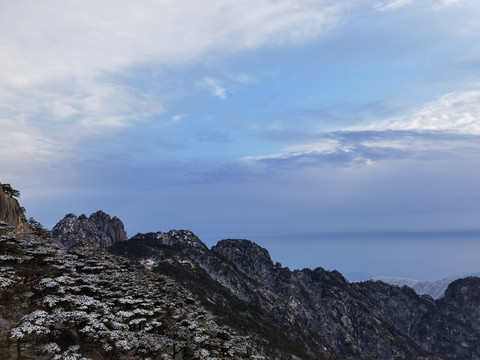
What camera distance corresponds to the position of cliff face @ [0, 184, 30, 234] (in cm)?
8400

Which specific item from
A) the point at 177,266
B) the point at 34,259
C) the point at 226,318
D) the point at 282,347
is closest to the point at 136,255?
the point at 177,266

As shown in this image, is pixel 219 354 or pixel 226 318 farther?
pixel 226 318

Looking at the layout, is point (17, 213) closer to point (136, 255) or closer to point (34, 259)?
point (34, 259)

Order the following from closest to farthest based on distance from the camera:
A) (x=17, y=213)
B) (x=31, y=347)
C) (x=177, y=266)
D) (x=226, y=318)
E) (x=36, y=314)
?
(x=36, y=314), (x=31, y=347), (x=17, y=213), (x=226, y=318), (x=177, y=266)

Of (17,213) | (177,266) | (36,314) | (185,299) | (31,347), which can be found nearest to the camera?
(36,314)

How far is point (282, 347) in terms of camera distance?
145375mm

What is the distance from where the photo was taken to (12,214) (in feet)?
289

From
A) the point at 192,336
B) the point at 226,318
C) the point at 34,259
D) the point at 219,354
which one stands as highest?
the point at 34,259

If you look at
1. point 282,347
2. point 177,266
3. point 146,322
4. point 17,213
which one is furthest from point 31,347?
point 177,266

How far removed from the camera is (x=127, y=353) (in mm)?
38438

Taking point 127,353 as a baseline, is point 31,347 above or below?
above

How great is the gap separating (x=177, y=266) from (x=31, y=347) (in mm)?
152367

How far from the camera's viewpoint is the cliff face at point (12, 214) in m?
84.0

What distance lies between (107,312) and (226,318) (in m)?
111
